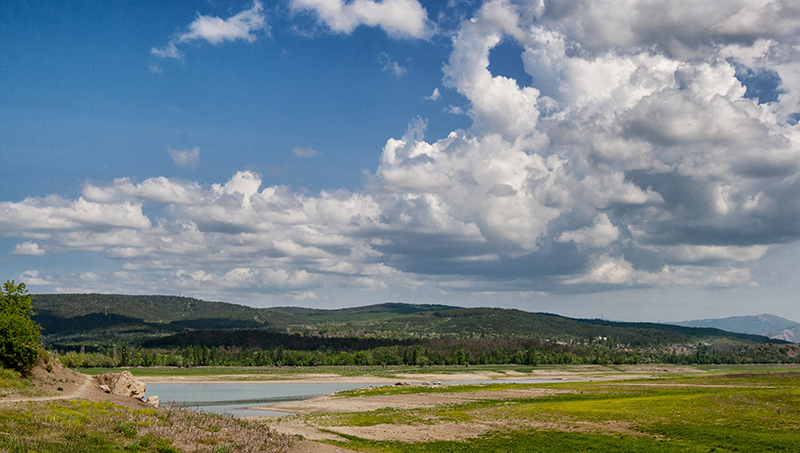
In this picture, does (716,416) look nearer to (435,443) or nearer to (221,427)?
(435,443)

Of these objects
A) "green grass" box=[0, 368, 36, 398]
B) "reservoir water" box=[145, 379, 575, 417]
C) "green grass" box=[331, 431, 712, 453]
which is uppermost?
"green grass" box=[0, 368, 36, 398]

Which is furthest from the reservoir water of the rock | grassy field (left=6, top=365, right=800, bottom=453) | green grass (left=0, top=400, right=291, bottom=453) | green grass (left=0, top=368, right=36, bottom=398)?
green grass (left=0, top=400, right=291, bottom=453)

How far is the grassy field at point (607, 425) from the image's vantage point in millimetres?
40938

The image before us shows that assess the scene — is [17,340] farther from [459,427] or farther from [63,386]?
[459,427]

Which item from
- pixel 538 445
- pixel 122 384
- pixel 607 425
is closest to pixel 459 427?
pixel 538 445

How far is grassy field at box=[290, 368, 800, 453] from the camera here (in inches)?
1612

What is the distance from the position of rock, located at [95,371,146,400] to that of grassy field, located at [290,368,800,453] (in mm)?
16546

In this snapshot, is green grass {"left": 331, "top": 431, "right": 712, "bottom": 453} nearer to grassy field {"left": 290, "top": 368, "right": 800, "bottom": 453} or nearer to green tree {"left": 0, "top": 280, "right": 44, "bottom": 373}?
grassy field {"left": 290, "top": 368, "right": 800, "bottom": 453}

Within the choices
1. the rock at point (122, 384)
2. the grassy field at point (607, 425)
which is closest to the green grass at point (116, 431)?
the grassy field at point (607, 425)

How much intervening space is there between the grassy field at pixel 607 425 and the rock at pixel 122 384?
1655cm

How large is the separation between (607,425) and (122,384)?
42.2 m

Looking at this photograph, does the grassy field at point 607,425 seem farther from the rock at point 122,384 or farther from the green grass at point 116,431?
the rock at point 122,384

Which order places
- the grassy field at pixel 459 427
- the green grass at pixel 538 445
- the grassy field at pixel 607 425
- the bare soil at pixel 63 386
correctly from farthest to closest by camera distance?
1. the bare soil at pixel 63 386
2. the grassy field at pixel 607 425
3. the green grass at pixel 538 445
4. the grassy field at pixel 459 427

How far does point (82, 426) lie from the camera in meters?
29.1
